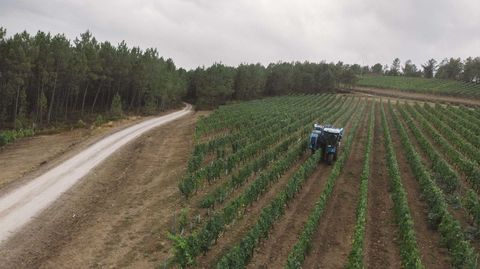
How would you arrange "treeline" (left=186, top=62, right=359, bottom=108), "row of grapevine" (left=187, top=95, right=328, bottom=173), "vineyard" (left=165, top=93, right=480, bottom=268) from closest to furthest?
"vineyard" (left=165, top=93, right=480, bottom=268)
"row of grapevine" (left=187, top=95, right=328, bottom=173)
"treeline" (left=186, top=62, right=359, bottom=108)

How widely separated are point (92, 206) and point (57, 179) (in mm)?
5545

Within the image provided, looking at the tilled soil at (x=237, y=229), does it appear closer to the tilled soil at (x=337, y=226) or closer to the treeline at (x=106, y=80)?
the tilled soil at (x=337, y=226)

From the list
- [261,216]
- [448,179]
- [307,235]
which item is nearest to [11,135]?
[261,216]

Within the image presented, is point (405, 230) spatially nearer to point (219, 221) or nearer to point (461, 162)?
point (219, 221)

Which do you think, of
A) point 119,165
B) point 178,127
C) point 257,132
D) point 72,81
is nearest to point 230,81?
point 72,81

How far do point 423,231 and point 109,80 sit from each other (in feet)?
227

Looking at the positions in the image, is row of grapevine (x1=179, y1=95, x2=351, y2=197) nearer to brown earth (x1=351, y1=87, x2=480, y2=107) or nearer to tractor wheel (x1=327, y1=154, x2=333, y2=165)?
tractor wheel (x1=327, y1=154, x2=333, y2=165)

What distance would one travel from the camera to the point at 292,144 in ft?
123

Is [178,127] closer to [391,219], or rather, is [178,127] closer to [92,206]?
[92,206]

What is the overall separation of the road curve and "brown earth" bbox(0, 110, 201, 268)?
0.57 metres

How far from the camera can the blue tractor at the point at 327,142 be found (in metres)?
29.8

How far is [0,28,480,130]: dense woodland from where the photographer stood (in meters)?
59.2

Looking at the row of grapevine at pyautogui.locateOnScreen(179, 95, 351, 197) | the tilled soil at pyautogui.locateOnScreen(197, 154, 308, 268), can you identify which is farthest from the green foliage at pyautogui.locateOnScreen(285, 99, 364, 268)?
the row of grapevine at pyautogui.locateOnScreen(179, 95, 351, 197)

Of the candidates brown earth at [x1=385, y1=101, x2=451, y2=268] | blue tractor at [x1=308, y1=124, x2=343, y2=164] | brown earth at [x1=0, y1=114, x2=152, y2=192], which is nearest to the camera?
brown earth at [x1=385, y1=101, x2=451, y2=268]
